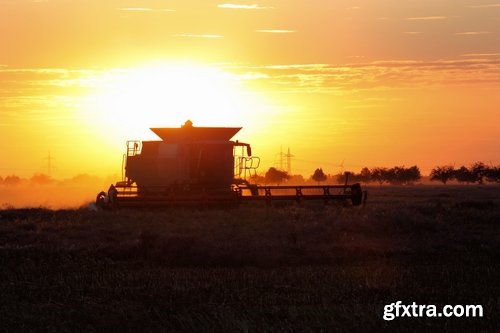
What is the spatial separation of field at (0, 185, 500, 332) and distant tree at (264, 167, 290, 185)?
84.6 meters

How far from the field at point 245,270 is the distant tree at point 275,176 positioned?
84558 millimetres

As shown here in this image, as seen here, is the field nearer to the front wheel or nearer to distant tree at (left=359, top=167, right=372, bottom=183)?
the front wheel

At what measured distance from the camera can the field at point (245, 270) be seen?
13.4 meters

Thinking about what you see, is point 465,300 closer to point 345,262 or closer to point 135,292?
point 135,292

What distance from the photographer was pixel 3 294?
16.5 metres

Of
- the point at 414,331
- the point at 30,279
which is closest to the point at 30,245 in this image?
the point at 30,279

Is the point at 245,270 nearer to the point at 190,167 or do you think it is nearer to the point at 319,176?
the point at 190,167

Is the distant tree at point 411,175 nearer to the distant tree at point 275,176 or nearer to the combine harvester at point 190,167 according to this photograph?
the distant tree at point 275,176

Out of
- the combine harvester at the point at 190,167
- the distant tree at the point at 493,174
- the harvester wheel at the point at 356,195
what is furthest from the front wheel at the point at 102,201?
the distant tree at the point at 493,174

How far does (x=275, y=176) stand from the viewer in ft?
401

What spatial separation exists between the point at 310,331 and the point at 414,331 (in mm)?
1527

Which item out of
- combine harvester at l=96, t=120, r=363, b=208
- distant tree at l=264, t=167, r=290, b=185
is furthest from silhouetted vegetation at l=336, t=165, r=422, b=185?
combine harvester at l=96, t=120, r=363, b=208

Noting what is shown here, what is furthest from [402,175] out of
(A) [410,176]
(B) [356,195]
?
(B) [356,195]

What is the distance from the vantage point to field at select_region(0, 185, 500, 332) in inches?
529
